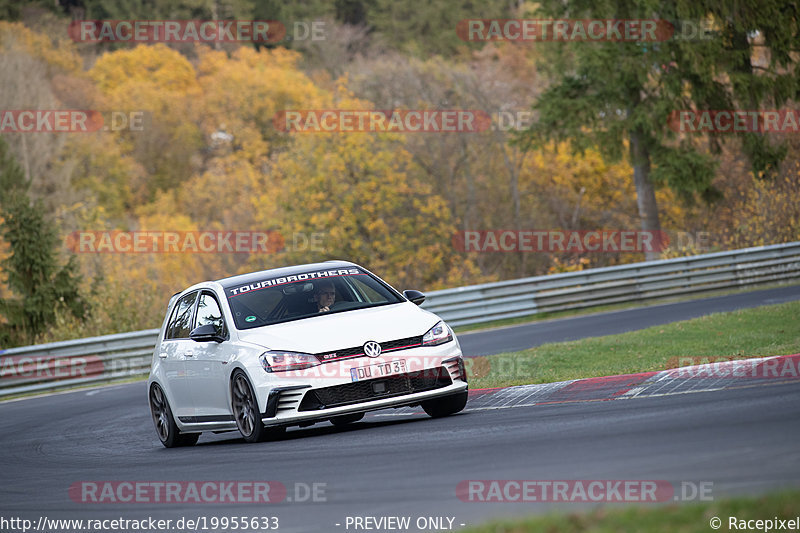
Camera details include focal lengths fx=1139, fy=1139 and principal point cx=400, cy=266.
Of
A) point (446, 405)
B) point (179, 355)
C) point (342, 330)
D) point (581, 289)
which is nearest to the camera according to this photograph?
point (342, 330)

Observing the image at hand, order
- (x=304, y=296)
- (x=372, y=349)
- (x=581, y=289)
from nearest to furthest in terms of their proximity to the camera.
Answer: (x=372, y=349), (x=304, y=296), (x=581, y=289)

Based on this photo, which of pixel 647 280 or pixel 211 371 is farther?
pixel 647 280

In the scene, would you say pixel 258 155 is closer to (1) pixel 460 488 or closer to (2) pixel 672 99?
(2) pixel 672 99

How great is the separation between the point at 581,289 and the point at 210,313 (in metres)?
15.7

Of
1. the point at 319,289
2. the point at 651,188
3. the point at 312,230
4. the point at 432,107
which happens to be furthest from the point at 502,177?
the point at 319,289

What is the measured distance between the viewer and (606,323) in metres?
22.1

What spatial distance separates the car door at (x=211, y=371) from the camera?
11.3 meters

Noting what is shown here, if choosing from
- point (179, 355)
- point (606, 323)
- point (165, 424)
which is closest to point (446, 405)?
point (179, 355)

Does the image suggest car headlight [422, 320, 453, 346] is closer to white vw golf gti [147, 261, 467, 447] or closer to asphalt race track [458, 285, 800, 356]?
white vw golf gti [147, 261, 467, 447]

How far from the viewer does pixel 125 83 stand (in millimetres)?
91688

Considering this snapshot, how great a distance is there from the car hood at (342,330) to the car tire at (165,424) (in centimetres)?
185

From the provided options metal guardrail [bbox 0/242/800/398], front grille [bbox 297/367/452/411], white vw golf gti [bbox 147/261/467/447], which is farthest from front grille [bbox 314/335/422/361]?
metal guardrail [bbox 0/242/800/398]

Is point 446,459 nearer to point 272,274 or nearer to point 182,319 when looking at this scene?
point 272,274

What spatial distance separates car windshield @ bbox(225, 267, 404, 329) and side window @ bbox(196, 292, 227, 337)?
189 mm
